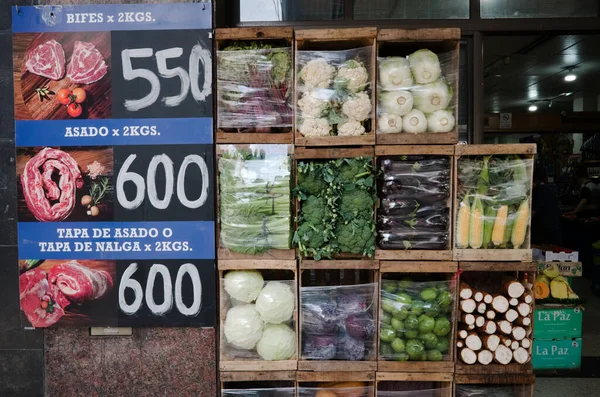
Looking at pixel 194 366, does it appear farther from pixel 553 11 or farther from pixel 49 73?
pixel 553 11

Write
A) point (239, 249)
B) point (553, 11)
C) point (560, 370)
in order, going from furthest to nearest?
point (560, 370) < point (553, 11) < point (239, 249)

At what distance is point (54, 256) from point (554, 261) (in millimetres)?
4928

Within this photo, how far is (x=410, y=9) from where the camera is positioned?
373 centimetres

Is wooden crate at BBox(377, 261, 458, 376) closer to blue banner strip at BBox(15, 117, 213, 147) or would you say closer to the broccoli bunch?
the broccoli bunch

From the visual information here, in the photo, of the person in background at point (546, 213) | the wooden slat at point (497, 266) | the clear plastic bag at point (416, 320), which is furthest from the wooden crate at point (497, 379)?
the person in background at point (546, 213)

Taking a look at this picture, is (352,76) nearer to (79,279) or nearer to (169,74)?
(169,74)

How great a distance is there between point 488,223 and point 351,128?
116cm

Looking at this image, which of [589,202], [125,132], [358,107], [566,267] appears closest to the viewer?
[358,107]

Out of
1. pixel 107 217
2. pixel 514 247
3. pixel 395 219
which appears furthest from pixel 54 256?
pixel 514 247

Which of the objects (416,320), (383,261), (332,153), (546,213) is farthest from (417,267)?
(546,213)

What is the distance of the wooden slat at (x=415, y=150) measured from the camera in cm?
313

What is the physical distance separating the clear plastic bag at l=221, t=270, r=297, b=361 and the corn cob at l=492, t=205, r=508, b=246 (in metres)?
1.46

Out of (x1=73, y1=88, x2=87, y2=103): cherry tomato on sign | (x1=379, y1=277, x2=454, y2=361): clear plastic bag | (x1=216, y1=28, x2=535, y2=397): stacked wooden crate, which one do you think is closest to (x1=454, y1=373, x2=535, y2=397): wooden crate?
(x1=216, y1=28, x2=535, y2=397): stacked wooden crate

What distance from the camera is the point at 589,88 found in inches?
450
